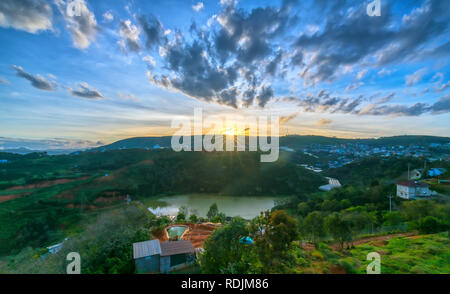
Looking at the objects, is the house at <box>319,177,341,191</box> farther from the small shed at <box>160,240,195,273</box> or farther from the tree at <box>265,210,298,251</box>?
the tree at <box>265,210,298,251</box>

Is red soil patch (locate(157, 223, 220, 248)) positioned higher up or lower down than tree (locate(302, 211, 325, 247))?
lower down

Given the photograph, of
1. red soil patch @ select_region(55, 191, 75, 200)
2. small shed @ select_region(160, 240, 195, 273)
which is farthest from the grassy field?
red soil patch @ select_region(55, 191, 75, 200)

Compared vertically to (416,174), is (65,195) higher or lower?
lower

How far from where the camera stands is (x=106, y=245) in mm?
5211

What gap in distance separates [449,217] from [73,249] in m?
14.2

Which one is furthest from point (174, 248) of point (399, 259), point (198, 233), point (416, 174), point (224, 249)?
point (416, 174)

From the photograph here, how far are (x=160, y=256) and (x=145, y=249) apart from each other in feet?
1.61

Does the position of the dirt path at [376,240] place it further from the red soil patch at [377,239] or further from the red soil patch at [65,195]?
the red soil patch at [65,195]

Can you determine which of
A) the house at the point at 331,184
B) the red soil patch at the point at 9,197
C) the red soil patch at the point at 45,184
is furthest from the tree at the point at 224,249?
the red soil patch at the point at 45,184

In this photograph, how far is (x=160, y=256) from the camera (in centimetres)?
534

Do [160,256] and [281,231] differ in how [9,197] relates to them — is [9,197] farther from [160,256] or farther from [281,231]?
[281,231]

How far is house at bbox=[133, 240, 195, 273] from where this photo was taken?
5.17 m

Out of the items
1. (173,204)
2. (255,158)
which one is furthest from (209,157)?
(173,204)
